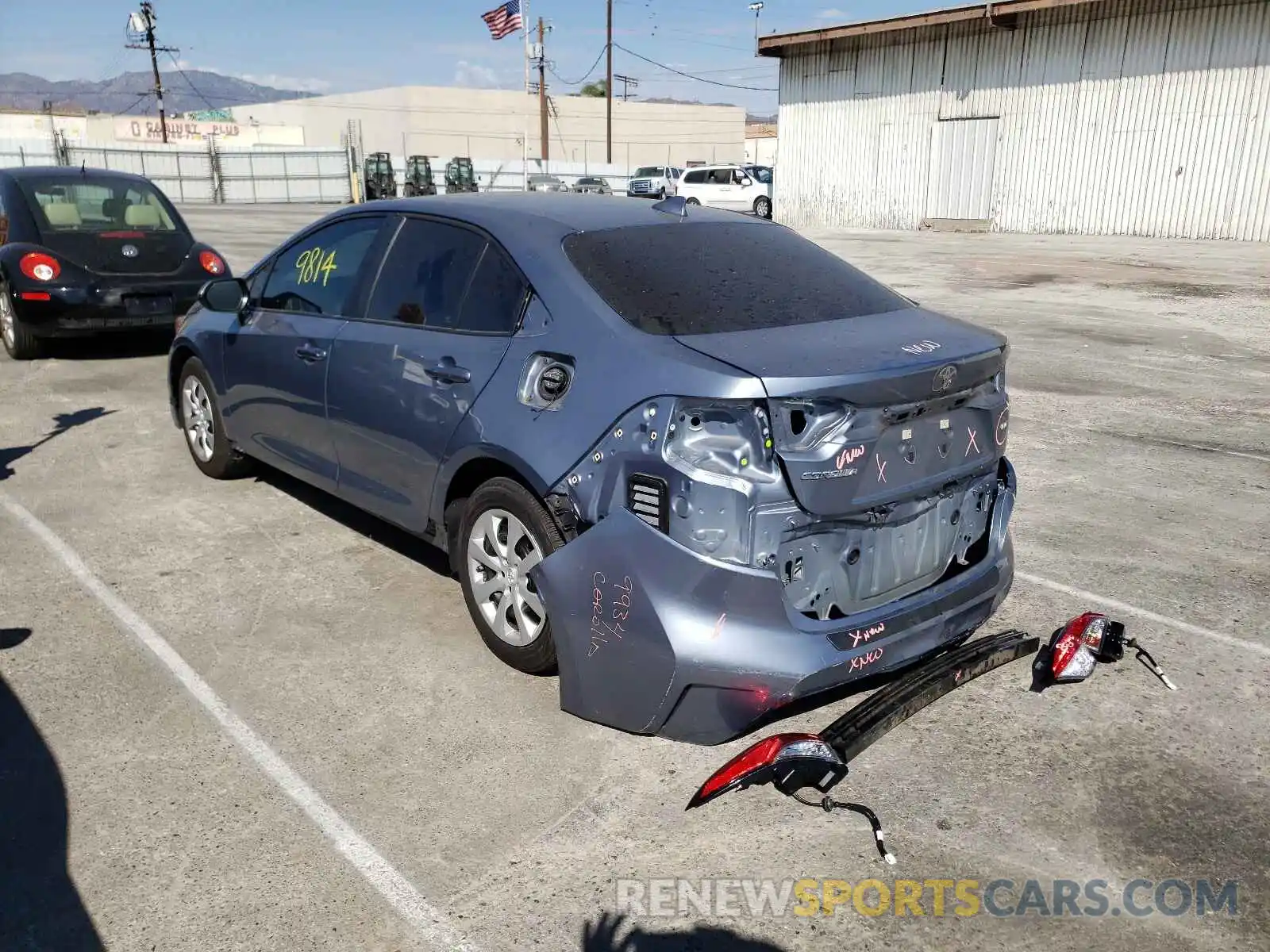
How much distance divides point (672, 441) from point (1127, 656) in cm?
213

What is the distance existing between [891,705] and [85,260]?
8.27 meters

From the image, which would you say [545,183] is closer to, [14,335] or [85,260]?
[14,335]

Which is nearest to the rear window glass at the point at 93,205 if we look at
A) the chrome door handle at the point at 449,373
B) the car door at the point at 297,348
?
the car door at the point at 297,348

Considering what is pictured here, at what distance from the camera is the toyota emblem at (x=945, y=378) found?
3.11m

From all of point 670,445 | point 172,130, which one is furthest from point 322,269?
point 172,130

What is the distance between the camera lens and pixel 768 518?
2898 mm

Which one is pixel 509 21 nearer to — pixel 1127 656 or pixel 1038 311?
pixel 1038 311

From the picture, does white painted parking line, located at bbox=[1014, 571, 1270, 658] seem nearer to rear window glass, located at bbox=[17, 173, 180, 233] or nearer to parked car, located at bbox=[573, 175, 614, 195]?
rear window glass, located at bbox=[17, 173, 180, 233]

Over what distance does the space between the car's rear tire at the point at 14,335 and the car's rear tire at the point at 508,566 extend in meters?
7.13

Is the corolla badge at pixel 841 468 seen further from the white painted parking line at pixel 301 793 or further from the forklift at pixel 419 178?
the forklift at pixel 419 178

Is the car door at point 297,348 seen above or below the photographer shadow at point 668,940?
above

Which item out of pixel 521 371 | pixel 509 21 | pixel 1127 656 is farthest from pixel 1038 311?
pixel 509 21

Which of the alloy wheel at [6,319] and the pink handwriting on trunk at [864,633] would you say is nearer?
the pink handwriting on trunk at [864,633]

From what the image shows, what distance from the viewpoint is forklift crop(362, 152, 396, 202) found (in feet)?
144
